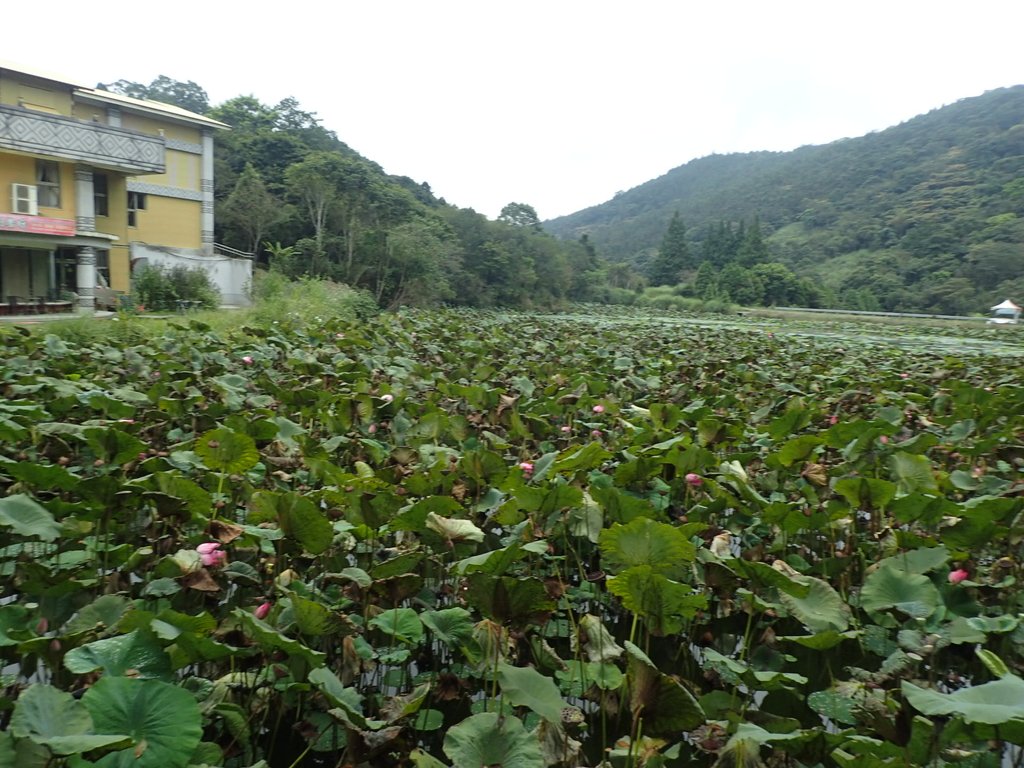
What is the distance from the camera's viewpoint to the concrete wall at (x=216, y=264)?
1827 cm

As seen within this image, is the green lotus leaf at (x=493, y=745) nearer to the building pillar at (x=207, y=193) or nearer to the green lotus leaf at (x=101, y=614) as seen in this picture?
the green lotus leaf at (x=101, y=614)

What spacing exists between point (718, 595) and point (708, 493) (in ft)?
2.35

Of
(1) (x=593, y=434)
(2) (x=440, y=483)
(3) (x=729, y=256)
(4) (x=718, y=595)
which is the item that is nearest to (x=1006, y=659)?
(4) (x=718, y=595)

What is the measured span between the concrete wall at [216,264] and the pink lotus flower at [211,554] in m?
17.5

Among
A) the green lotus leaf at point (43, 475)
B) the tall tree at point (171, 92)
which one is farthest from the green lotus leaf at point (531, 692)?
the tall tree at point (171, 92)

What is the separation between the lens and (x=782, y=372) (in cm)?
632

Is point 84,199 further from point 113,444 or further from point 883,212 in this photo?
point 883,212

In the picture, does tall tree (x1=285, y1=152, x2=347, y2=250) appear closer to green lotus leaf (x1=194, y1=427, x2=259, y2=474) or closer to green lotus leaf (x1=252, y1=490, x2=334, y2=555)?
green lotus leaf (x1=194, y1=427, x2=259, y2=474)

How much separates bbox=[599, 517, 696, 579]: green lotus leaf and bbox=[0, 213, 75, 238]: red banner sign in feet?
55.5

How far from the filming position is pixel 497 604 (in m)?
1.27

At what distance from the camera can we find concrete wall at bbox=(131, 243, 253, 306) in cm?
1827

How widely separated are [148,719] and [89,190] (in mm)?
18989

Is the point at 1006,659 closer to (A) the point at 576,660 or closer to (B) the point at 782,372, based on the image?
(A) the point at 576,660

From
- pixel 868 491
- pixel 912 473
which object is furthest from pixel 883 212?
pixel 868 491
